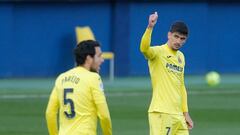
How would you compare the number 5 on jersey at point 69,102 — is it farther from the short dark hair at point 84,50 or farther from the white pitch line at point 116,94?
the white pitch line at point 116,94

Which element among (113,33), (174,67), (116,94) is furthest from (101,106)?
(113,33)

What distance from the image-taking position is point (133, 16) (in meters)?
33.9

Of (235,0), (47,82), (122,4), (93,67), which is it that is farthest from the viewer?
(235,0)

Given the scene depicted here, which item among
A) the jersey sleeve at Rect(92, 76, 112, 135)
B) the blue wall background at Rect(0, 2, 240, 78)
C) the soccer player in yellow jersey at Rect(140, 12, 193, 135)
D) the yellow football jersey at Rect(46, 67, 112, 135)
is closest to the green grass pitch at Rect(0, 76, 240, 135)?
the blue wall background at Rect(0, 2, 240, 78)

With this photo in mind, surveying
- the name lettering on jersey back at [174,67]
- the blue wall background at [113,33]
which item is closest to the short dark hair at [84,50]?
the name lettering on jersey back at [174,67]

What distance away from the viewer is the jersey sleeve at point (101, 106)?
836cm

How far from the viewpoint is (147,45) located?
1031cm

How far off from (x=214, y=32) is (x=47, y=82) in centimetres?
953

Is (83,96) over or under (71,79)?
under

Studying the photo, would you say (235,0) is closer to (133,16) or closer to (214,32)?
(214,32)

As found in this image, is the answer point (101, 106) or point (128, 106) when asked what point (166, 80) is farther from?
point (128, 106)

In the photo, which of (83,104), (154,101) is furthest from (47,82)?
(83,104)

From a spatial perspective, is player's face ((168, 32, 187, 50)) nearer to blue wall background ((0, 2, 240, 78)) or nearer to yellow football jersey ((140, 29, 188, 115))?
yellow football jersey ((140, 29, 188, 115))

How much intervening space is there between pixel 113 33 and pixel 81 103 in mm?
25603
